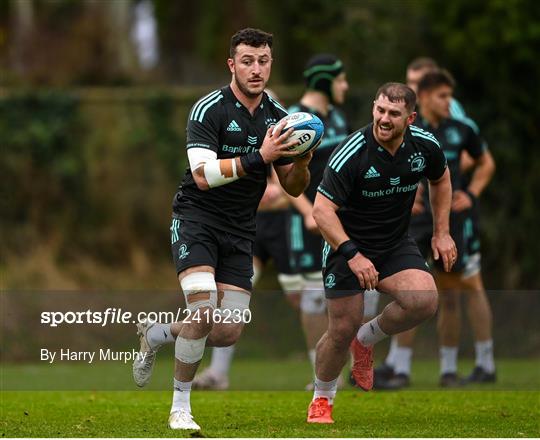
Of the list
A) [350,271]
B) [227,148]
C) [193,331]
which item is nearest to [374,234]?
[350,271]

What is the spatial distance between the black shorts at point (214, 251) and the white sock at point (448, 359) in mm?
3541

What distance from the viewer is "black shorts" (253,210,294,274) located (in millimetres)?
11523

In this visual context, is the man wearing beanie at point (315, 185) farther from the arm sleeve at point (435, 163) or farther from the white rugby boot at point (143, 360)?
the white rugby boot at point (143, 360)

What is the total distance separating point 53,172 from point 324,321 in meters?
7.97

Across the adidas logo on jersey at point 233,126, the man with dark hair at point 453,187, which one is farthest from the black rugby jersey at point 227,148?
the man with dark hair at point 453,187

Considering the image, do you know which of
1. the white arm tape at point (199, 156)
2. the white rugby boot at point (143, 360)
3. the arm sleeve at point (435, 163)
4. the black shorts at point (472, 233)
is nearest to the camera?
the white arm tape at point (199, 156)

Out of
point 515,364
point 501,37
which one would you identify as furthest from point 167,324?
point 501,37

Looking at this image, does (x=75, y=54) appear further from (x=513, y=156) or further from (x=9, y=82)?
(x=513, y=156)

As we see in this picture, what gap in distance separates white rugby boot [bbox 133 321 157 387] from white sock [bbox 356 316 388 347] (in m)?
1.33

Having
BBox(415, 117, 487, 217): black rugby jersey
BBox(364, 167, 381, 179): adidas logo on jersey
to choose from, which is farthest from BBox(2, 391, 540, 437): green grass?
BBox(415, 117, 487, 217): black rugby jersey

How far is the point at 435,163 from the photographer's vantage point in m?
8.31

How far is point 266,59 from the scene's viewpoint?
7.89m

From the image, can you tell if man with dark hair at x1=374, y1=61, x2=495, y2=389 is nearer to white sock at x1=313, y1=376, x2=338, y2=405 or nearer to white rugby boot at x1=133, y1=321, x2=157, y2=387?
white sock at x1=313, y1=376, x2=338, y2=405

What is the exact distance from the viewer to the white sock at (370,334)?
829cm
